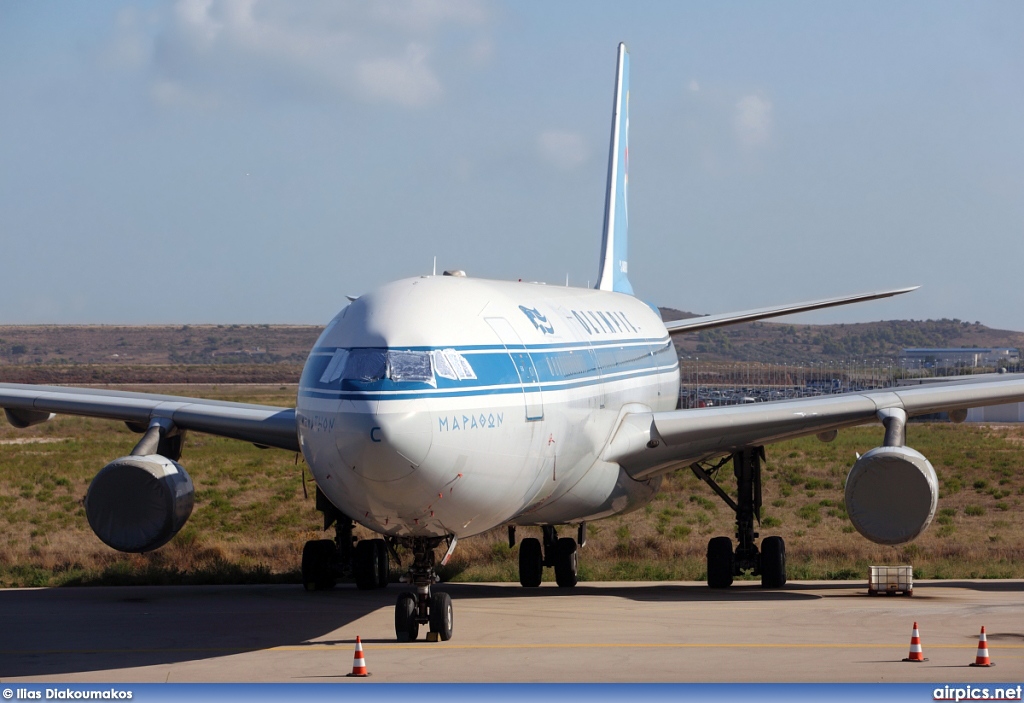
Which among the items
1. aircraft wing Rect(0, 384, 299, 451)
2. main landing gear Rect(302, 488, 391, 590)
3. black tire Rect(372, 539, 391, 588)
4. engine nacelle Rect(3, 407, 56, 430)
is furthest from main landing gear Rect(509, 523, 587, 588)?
engine nacelle Rect(3, 407, 56, 430)

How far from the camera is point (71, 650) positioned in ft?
54.8

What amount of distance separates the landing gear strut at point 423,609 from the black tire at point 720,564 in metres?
7.98

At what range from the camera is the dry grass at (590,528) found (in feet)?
86.1

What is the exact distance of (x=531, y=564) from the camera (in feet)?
78.8

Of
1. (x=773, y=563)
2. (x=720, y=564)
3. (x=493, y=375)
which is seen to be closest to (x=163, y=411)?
(x=493, y=375)

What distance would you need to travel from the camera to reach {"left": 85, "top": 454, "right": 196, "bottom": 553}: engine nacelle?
1872 cm

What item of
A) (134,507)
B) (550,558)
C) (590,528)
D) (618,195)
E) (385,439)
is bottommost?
(550,558)

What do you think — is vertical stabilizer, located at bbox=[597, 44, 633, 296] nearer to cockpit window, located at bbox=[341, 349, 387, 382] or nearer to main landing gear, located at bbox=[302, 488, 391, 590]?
main landing gear, located at bbox=[302, 488, 391, 590]

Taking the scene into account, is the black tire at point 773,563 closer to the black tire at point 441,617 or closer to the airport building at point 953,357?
the black tire at point 441,617

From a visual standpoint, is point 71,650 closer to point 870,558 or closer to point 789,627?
point 789,627

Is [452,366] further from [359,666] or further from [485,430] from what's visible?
[359,666]

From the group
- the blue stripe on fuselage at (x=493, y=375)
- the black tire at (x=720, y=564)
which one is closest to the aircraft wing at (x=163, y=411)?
the blue stripe on fuselage at (x=493, y=375)

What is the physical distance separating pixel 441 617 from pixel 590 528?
19.6 metres

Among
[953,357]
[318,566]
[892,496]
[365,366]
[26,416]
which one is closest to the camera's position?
[365,366]
